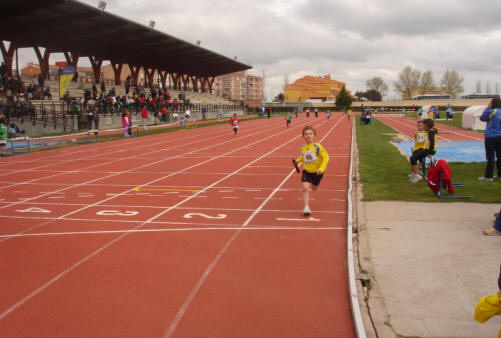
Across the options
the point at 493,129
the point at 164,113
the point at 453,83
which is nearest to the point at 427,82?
the point at 453,83

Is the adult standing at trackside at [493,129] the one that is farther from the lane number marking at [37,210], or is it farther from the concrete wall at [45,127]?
the concrete wall at [45,127]

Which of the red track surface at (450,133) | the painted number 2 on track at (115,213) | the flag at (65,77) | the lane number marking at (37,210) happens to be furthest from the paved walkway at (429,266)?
the flag at (65,77)

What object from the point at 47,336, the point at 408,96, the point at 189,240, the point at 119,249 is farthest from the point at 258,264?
the point at 408,96

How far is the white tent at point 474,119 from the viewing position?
87.2ft

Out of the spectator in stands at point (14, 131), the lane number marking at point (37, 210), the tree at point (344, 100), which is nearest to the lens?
the lane number marking at point (37, 210)

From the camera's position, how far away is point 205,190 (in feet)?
33.7

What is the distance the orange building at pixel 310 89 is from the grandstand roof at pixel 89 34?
76829 millimetres

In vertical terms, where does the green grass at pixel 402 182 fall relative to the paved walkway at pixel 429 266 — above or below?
above

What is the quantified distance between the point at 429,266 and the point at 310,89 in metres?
132

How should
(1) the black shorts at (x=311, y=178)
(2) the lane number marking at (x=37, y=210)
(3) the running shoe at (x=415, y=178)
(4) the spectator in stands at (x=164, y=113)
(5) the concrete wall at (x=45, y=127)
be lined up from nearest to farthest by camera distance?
1. (1) the black shorts at (x=311, y=178)
2. (2) the lane number marking at (x=37, y=210)
3. (3) the running shoe at (x=415, y=178)
4. (5) the concrete wall at (x=45, y=127)
5. (4) the spectator in stands at (x=164, y=113)

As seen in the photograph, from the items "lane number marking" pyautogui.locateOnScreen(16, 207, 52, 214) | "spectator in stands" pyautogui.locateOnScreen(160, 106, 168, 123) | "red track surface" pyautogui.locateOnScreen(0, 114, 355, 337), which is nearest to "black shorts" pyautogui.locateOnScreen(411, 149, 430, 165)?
"red track surface" pyautogui.locateOnScreen(0, 114, 355, 337)

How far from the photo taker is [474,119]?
2698cm

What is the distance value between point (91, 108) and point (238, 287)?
28.8 m

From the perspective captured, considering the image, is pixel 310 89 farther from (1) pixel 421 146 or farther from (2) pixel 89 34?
(1) pixel 421 146
